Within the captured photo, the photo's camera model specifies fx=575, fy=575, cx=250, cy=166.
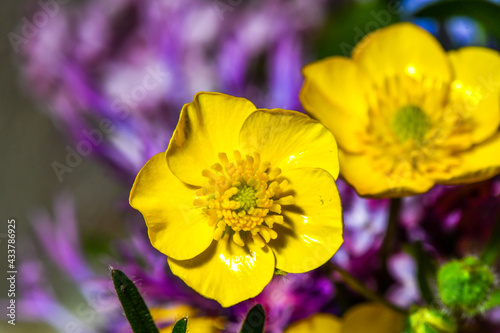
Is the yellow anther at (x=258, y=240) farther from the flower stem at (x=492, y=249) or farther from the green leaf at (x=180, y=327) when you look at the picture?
the flower stem at (x=492, y=249)

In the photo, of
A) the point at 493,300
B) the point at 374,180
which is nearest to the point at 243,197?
the point at 374,180

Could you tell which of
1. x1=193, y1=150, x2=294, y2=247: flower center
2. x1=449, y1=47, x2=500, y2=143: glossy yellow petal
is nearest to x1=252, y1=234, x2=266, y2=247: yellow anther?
x1=193, y1=150, x2=294, y2=247: flower center

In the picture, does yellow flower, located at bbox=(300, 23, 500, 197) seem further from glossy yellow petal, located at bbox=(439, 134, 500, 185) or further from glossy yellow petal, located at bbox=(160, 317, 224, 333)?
glossy yellow petal, located at bbox=(160, 317, 224, 333)

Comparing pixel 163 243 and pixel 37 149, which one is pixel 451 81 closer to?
pixel 163 243

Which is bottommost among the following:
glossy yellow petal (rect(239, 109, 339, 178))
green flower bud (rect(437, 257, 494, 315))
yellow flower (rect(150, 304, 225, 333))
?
yellow flower (rect(150, 304, 225, 333))

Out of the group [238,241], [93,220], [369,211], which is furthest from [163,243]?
[93,220]

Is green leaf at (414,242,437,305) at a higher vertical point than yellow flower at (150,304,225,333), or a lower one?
higher
